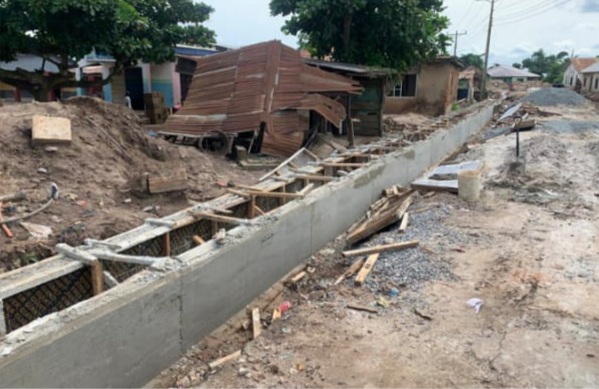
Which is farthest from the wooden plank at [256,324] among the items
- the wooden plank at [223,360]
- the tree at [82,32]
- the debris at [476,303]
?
the tree at [82,32]

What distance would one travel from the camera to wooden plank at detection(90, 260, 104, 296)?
4.86m

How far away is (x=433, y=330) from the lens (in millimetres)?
4711

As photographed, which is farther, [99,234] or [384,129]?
[384,129]

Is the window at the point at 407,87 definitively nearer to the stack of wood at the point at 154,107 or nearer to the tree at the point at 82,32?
the tree at the point at 82,32

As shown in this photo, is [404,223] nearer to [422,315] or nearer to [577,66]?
[422,315]

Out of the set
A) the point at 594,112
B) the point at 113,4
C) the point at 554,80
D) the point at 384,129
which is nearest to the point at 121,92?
the point at 113,4

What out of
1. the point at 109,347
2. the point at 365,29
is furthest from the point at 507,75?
the point at 109,347

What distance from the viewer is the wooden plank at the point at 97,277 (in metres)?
4.86

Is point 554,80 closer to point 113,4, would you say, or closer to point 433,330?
point 113,4

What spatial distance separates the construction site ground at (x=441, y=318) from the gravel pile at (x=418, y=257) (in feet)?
0.06

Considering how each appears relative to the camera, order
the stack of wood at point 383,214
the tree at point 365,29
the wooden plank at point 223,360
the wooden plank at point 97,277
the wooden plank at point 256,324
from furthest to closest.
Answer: the tree at point 365,29 → the stack of wood at point 383,214 → the wooden plank at point 256,324 → the wooden plank at point 97,277 → the wooden plank at point 223,360

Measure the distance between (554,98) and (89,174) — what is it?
38.2m

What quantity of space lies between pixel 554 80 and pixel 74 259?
284ft

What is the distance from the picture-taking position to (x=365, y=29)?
1894 centimetres
